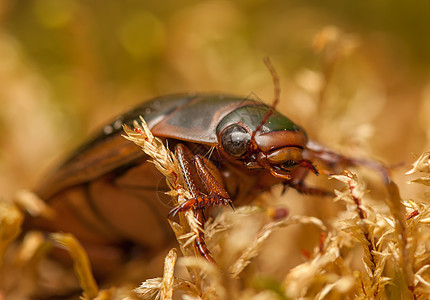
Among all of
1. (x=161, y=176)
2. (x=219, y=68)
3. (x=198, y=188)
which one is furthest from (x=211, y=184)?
(x=219, y=68)

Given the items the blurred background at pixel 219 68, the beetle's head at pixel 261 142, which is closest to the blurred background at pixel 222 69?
the blurred background at pixel 219 68

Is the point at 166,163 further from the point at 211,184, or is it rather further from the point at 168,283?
the point at 168,283

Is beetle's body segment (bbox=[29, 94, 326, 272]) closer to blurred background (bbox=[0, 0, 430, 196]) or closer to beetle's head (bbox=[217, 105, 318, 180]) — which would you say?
beetle's head (bbox=[217, 105, 318, 180])

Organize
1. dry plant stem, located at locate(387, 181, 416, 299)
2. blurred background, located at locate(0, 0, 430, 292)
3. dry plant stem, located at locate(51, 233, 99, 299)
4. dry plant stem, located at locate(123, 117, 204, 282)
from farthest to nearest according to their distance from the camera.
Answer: blurred background, located at locate(0, 0, 430, 292) → dry plant stem, located at locate(51, 233, 99, 299) → dry plant stem, located at locate(123, 117, 204, 282) → dry plant stem, located at locate(387, 181, 416, 299)

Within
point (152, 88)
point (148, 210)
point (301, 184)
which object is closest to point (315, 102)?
point (301, 184)

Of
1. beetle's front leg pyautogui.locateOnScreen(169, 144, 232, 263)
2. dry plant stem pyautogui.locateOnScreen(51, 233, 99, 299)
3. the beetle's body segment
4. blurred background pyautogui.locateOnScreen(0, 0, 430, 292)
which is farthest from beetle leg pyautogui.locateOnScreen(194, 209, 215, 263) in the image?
blurred background pyautogui.locateOnScreen(0, 0, 430, 292)

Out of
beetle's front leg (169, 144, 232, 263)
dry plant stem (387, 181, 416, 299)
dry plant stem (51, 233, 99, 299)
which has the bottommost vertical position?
dry plant stem (51, 233, 99, 299)
